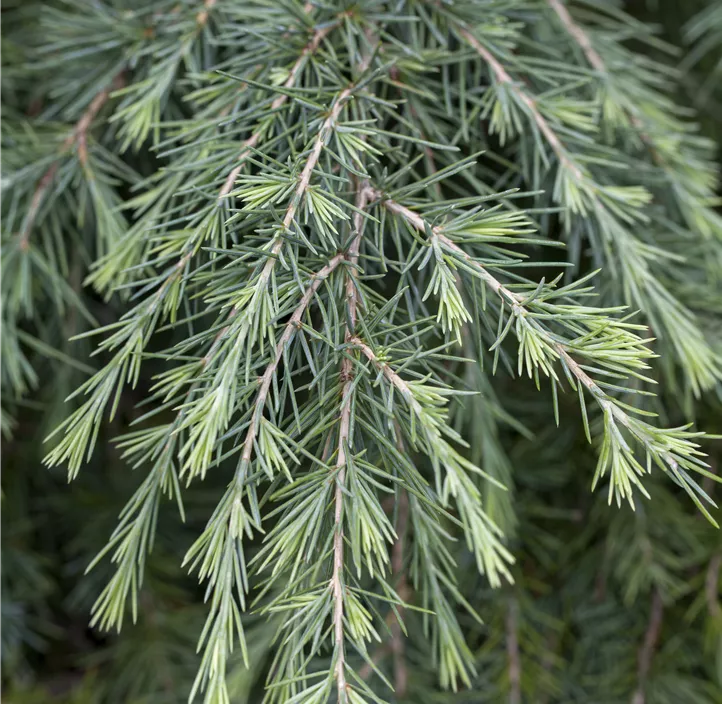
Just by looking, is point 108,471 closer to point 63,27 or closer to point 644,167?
A: point 63,27

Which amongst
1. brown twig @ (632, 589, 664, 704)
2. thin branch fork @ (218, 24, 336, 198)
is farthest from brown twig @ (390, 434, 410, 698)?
thin branch fork @ (218, 24, 336, 198)

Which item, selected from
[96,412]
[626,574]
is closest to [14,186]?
[96,412]

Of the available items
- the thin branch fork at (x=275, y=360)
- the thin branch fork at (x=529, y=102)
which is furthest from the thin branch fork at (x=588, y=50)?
the thin branch fork at (x=275, y=360)

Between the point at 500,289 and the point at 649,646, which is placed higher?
the point at 500,289

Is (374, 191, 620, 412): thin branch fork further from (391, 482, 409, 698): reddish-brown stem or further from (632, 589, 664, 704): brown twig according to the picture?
(632, 589, 664, 704): brown twig

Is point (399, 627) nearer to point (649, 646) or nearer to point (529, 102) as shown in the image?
point (649, 646)

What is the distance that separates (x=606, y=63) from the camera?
0.56 m

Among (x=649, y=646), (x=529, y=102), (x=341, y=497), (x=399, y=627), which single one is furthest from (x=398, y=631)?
(x=529, y=102)

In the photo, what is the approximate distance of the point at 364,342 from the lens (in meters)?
0.36

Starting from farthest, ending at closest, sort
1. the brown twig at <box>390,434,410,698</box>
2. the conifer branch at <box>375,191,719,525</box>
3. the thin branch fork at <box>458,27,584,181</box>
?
the brown twig at <box>390,434,410,698</box>
the thin branch fork at <box>458,27,584,181</box>
the conifer branch at <box>375,191,719,525</box>

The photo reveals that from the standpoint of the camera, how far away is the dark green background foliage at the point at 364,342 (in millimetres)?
347

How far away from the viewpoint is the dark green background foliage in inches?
13.6

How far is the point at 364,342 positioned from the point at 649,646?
514 millimetres

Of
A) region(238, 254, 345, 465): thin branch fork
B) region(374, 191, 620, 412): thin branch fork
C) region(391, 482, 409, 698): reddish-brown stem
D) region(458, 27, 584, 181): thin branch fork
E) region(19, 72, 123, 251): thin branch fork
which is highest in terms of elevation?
region(458, 27, 584, 181): thin branch fork
